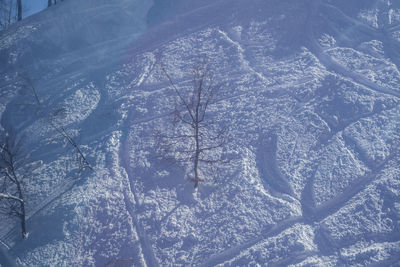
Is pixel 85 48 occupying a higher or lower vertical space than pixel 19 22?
lower

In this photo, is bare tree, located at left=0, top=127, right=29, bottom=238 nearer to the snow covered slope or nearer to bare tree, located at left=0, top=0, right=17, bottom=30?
the snow covered slope

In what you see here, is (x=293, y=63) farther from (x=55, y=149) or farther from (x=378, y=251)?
(x=55, y=149)

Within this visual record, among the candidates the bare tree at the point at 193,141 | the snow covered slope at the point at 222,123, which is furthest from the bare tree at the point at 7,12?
the bare tree at the point at 193,141

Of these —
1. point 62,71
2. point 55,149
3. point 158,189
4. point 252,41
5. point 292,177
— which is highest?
point 62,71

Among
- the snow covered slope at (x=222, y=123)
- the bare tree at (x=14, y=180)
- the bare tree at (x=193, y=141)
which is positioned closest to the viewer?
the snow covered slope at (x=222, y=123)

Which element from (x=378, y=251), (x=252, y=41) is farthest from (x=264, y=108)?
(x=378, y=251)

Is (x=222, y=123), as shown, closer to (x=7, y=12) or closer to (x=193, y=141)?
(x=193, y=141)

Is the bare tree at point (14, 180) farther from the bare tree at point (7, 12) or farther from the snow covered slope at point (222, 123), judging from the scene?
the bare tree at point (7, 12)

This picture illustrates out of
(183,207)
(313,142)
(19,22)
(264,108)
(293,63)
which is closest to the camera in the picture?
(183,207)

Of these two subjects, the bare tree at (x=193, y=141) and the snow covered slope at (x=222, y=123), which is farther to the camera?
the bare tree at (x=193, y=141)
